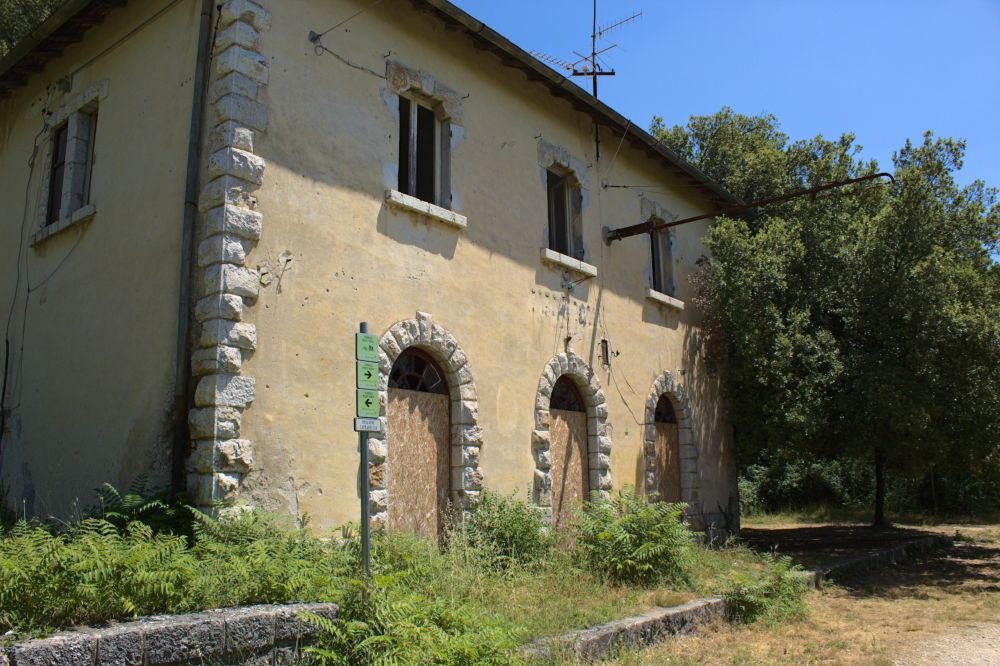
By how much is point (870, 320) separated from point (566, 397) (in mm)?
5179

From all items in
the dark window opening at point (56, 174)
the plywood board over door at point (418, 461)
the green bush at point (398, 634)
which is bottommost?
the green bush at point (398, 634)

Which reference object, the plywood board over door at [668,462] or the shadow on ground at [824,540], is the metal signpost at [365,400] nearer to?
the shadow on ground at [824,540]

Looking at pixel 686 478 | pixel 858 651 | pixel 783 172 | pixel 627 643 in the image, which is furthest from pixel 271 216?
pixel 783 172

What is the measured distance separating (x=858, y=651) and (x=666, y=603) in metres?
1.67

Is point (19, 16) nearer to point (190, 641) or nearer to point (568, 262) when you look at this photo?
point (568, 262)

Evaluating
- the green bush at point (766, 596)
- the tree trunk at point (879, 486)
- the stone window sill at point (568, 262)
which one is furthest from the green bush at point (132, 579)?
the tree trunk at point (879, 486)

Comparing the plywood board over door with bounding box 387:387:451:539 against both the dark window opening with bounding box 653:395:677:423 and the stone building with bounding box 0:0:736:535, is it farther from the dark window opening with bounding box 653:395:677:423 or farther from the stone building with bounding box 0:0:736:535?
the dark window opening with bounding box 653:395:677:423

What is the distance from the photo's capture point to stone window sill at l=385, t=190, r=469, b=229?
865 centimetres

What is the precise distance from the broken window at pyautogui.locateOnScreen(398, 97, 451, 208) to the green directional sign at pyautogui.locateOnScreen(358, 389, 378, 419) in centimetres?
443

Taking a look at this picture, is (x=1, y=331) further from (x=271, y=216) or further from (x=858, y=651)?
(x=858, y=651)

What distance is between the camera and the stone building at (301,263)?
23.8ft

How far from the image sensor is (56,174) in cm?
984

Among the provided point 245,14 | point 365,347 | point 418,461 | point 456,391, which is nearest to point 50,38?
point 245,14

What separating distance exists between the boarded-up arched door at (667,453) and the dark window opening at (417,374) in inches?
202
